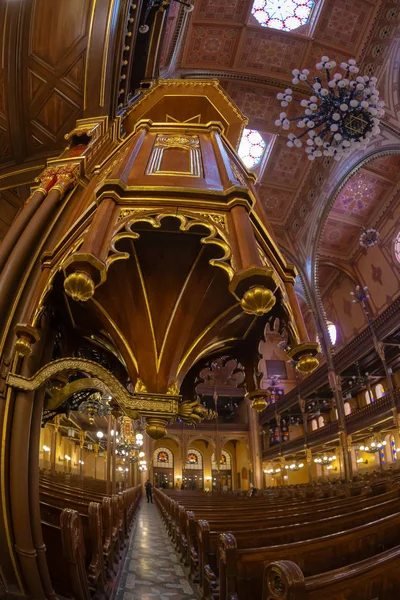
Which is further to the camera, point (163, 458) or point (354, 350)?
point (163, 458)

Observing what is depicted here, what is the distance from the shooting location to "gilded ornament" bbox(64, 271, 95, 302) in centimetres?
213

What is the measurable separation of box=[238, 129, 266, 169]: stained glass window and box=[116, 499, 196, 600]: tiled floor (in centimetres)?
1739

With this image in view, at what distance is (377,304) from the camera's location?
20.1 meters

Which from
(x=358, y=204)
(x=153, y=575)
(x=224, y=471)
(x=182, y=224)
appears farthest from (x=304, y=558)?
(x=224, y=471)

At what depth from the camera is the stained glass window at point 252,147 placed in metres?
18.4

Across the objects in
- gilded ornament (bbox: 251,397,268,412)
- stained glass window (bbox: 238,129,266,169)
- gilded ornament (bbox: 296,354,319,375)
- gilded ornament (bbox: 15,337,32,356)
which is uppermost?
stained glass window (bbox: 238,129,266,169)

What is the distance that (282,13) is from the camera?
14930 mm

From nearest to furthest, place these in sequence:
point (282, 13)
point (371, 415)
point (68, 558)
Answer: point (68, 558) → point (282, 13) → point (371, 415)

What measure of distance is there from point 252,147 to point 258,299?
18467mm

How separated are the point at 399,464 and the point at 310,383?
6484mm

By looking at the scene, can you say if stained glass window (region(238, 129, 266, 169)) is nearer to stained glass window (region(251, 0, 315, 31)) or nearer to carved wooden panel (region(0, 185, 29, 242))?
stained glass window (region(251, 0, 315, 31))

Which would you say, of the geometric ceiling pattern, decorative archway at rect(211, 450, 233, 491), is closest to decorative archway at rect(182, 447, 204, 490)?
decorative archway at rect(211, 450, 233, 491)

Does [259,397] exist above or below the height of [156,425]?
above

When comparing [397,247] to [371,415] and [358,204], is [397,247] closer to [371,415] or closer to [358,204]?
[358,204]
